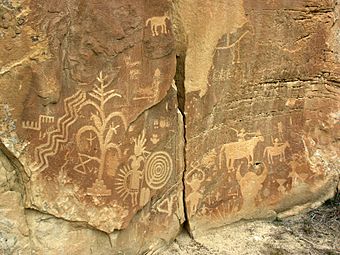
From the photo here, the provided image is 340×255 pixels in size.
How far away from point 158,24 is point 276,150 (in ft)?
4.04

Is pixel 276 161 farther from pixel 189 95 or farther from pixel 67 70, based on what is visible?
pixel 67 70

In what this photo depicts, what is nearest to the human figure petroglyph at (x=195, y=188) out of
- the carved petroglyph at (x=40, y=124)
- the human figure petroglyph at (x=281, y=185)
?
the human figure petroglyph at (x=281, y=185)

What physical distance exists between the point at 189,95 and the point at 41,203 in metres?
0.99

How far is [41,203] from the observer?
2344 millimetres

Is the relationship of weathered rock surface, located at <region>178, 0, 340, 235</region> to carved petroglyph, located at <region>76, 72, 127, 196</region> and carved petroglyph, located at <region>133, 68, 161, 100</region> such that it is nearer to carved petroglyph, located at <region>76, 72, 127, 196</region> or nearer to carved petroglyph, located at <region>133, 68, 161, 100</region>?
carved petroglyph, located at <region>133, 68, 161, 100</region>

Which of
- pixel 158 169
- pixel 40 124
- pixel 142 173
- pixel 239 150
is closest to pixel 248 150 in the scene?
pixel 239 150

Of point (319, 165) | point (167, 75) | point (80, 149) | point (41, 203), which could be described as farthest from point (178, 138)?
point (319, 165)

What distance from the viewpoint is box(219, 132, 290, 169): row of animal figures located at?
306cm

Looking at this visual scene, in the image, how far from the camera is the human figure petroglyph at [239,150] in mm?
3052

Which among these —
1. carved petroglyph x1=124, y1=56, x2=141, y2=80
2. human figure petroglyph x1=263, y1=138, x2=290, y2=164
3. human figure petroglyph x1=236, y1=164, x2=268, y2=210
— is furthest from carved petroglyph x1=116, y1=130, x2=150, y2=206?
human figure petroglyph x1=263, y1=138, x2=290, y2=164

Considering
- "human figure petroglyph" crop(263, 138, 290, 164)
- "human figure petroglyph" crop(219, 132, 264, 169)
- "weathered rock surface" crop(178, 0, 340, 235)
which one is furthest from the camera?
"human figure petroglyph" crop(263, 138, 290, 164)

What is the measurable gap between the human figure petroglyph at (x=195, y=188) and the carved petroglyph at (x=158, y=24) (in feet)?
2.72

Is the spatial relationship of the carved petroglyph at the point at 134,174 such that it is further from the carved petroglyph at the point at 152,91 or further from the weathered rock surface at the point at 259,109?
the weathered rock surface at the point at 259,109

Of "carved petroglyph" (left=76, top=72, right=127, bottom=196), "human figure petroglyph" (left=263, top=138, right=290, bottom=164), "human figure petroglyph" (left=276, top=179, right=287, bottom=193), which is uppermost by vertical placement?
"carved petroglyph" (left=76, top=72, right=127, bottom=196)
